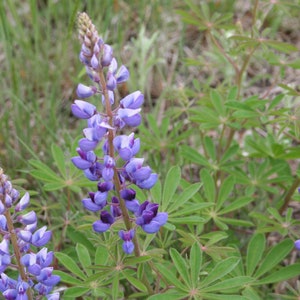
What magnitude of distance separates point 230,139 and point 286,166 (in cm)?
37

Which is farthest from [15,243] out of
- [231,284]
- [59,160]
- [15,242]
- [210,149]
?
[210,149]

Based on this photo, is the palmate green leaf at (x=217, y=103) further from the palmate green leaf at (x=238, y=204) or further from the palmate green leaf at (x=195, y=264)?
the palmate green leaf at (x=195, y=264)

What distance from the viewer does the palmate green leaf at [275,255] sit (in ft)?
7.92

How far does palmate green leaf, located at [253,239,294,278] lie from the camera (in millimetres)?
2414

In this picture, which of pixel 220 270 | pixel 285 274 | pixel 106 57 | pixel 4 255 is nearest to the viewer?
pixel 106 57

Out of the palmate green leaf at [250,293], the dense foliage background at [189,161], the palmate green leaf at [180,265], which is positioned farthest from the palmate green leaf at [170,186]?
the palmate green leaf at [250,293]

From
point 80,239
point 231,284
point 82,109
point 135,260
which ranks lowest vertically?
point 80,239

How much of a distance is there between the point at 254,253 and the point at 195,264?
45 centimetres

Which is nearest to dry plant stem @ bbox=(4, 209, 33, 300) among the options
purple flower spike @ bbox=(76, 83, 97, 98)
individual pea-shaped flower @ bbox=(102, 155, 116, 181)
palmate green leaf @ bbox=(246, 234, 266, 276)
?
individual pea-shaped flower @ bbox=(102, 155, 116, 181)

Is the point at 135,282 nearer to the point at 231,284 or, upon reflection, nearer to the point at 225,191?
the point at 231,284

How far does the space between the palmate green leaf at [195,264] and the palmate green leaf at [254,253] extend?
16.1 inches

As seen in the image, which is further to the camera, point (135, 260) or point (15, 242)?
point (135, 260)

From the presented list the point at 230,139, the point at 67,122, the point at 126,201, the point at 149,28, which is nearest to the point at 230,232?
the point at 230,139

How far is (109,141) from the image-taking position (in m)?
1.82
